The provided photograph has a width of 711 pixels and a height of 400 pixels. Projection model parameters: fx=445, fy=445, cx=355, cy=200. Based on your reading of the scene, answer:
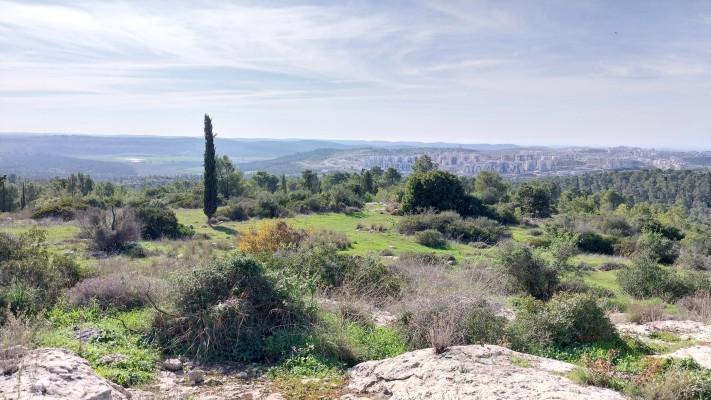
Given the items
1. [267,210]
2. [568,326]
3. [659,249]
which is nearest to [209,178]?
[267,210]

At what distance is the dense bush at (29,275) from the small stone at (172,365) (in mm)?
2881

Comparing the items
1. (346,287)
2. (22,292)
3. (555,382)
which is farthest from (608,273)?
(22,292)

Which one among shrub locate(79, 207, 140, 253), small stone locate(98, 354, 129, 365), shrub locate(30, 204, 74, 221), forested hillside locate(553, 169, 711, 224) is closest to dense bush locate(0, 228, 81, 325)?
small stone locate(98, 354, 129, 365)

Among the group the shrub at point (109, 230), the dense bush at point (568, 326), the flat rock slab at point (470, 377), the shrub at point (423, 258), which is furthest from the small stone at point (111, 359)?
the shrub at point (109, 230)

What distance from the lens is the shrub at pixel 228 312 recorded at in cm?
641

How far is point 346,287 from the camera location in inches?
372

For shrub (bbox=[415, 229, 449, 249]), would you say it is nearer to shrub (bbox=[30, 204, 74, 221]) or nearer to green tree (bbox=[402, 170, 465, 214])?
green tree (bbox=[402, 170, 465, 214])

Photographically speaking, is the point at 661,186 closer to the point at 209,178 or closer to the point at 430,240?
the point at 430,240

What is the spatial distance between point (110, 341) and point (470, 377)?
5042mm

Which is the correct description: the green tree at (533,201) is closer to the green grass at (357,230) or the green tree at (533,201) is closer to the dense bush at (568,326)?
the green grass at (357,230)

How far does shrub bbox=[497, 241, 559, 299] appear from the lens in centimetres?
1284

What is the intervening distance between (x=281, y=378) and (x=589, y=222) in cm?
2971

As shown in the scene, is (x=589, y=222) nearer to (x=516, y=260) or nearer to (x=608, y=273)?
(x=608, y=273)

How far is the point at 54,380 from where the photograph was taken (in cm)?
450
